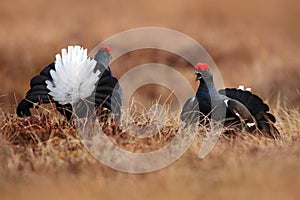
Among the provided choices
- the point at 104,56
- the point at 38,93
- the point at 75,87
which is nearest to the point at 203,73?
the point at 104,56

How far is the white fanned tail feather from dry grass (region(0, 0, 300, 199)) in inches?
7.8

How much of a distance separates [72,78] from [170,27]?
814cm

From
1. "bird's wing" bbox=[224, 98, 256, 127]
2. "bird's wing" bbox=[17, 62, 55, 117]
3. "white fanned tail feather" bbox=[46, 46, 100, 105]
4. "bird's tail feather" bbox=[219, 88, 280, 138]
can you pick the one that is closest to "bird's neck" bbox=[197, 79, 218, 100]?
"bird's wing" bbox=[224, 98, 256, 127]

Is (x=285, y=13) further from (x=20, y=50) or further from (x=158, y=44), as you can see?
(x=20, y=50)

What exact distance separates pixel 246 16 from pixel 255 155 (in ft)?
32.6

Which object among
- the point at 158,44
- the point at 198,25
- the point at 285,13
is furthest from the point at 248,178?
the point at 285,13

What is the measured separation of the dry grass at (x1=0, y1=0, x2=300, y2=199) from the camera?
171 inches

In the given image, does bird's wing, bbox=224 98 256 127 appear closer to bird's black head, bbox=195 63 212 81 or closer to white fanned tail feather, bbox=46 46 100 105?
bird's black head, bbox=195 63 212 81

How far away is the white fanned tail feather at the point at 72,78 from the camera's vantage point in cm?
558

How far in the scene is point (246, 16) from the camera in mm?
14570

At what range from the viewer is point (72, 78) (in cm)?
558

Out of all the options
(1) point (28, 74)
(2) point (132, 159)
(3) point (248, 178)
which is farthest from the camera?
(1) point (28, 74)

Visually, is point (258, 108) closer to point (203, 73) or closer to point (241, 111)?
point (241, 111)

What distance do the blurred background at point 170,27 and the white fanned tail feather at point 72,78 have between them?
5264mm
